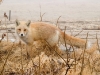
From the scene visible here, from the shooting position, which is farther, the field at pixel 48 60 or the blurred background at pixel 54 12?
the blurred background at pixel 54 12

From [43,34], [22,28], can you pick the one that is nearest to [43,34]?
[43,34]

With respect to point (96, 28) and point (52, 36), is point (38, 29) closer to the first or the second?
point (52, 36)

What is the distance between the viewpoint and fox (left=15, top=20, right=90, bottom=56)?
6.52m

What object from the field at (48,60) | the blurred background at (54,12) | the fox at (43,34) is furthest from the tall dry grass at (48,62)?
the blurred background at (54,12)

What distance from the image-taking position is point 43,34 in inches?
263

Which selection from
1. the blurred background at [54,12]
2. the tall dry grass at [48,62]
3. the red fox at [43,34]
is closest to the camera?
the tall dry grass at [48,62]

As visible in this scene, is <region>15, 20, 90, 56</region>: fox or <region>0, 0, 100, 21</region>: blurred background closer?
<region>15, 20, 90, 56</region>: fox

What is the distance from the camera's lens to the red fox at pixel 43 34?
6.52m

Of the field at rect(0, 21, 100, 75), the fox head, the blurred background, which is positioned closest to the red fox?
the fox head

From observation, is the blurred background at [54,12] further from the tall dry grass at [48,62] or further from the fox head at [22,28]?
the tall dry grass at [48,62]

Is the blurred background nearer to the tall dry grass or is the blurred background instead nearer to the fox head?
the fox head

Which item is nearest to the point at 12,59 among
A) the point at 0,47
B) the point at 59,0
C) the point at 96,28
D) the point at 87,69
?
the point at 0,47

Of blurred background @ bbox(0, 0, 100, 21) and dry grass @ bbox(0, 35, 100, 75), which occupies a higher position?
dry grass @ bbox(0, 35, 100, 75)

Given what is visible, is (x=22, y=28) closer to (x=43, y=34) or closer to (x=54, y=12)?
(x=43, y=34)
